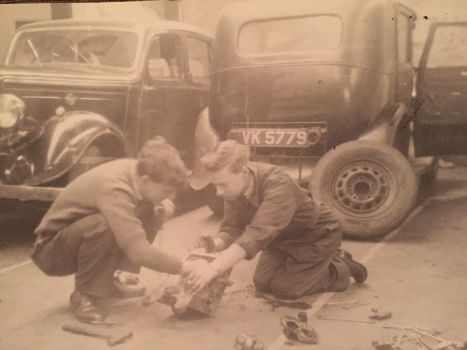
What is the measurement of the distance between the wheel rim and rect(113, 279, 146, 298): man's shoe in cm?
73

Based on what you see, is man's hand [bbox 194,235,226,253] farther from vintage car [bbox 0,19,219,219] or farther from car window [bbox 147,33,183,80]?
car window [bbox 147,33,183,80]

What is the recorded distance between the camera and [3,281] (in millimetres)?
1779

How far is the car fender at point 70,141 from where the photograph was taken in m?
1.84

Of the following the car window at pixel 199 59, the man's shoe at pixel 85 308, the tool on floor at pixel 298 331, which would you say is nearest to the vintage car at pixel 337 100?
the car window at pixel 199 59

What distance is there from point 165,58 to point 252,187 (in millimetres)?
964

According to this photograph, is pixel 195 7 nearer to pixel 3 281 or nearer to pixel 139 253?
pixel 139 253

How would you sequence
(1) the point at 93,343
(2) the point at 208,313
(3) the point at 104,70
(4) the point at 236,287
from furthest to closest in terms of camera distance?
(3) the point at 104,70, (4) the point at 236,287, (2) the point at 208,313, (1) the point at 93,343

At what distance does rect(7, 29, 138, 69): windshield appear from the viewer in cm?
204

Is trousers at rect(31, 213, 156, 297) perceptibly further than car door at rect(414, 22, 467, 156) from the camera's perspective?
No

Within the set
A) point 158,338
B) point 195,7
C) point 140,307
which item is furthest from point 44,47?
point 158,338

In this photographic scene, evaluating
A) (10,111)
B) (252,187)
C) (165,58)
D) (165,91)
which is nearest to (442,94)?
(252,187)

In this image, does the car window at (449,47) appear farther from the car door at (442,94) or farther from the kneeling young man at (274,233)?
the kneeling young man at (274,233)

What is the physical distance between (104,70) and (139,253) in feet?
2.59

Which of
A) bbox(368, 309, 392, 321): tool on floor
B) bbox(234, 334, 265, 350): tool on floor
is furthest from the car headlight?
bbox(368, 309, 392, 321): tool on floor
